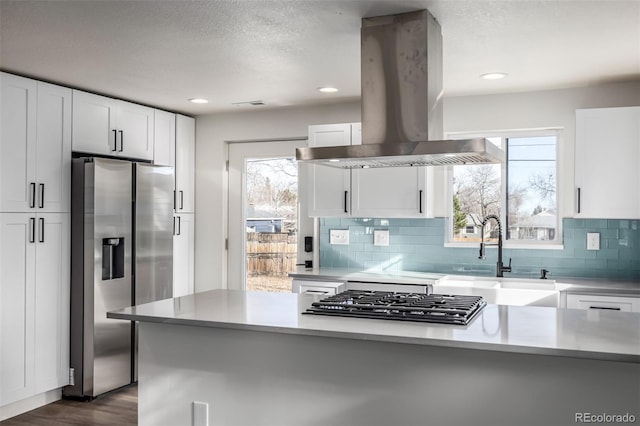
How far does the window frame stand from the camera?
4492mm

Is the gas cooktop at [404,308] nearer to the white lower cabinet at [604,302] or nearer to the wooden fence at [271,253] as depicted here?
the white lower cabinet at [604,302]

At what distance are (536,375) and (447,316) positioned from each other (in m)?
0.43

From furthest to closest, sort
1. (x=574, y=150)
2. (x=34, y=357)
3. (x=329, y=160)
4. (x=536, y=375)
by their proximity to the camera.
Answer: (x=574, y=150)
(x=34, y=357)
(x=329, y=160)
(x=536, y=375)

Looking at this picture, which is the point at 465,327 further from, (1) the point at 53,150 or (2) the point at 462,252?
(1) the point at 53,150

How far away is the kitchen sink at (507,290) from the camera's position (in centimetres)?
396

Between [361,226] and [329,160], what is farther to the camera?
[361,226]

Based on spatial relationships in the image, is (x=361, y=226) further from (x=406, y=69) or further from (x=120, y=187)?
(x=406, y=69)

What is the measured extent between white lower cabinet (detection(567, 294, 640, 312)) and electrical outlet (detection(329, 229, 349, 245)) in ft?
6.23

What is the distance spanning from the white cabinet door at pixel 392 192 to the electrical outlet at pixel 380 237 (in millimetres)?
361

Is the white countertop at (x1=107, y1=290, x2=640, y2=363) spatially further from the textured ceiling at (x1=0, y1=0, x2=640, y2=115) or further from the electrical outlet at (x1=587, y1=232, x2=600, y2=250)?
the electrical outlet at (x1=587, y1=232, x2=600, y2=250)

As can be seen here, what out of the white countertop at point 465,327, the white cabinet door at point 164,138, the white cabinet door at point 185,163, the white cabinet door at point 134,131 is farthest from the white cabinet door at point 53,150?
the white countertop at point 465,327

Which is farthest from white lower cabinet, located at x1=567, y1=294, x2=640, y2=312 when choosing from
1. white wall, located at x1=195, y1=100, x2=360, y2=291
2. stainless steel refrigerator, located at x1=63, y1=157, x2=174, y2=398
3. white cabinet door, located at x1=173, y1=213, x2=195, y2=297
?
white cabinet door, located at x1=173, y1=213, x2=195, y2=297

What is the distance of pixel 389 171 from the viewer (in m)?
4.60

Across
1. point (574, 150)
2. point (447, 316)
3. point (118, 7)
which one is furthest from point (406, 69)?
point (574, 150)
